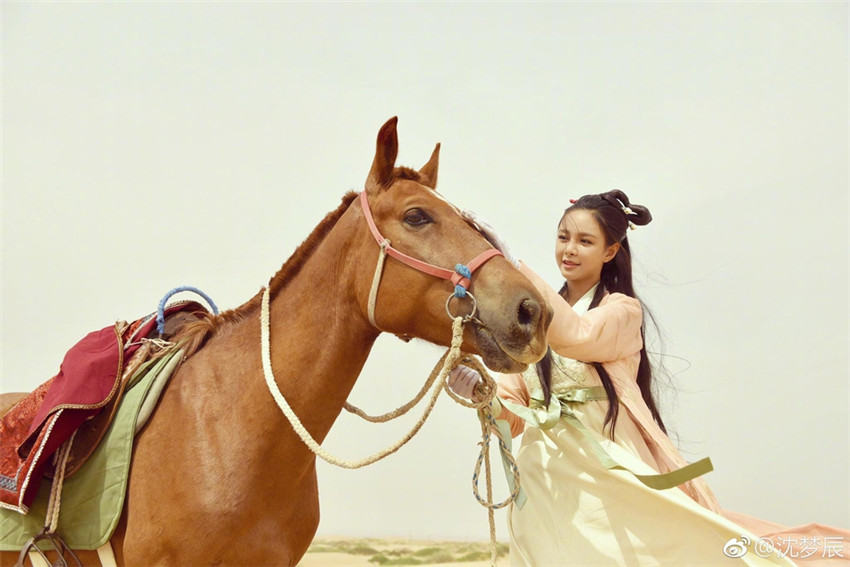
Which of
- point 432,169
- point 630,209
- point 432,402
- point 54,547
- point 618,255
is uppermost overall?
point 432,169

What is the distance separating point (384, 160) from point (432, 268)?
45cm

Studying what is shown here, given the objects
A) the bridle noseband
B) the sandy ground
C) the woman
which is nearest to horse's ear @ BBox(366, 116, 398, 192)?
the bridle noseband

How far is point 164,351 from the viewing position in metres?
2.14

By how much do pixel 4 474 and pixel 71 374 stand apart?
0.37 metres

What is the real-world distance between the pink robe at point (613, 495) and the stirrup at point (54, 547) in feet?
5.04

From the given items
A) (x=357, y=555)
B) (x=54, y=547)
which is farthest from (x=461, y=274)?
(x=357, y=555)

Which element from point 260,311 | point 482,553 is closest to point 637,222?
point 260,311

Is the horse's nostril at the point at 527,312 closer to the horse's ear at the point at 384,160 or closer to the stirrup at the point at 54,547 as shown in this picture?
the horse's ear at the point at 384,160

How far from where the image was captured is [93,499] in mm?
1870

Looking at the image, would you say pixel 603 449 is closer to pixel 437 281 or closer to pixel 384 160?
pixel 437 281

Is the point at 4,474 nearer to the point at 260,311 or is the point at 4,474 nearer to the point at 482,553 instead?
the point at 260,311

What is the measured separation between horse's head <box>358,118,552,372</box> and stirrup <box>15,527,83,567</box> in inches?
48.4

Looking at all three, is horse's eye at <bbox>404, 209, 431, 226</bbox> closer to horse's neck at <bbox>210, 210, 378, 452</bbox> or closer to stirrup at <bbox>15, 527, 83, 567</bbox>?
horse's neck at <bbox>210, 210, 378, 452</bbox>

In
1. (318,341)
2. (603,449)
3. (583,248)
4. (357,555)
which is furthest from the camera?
(357,555)
